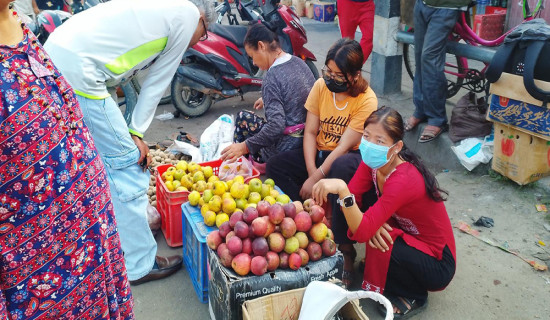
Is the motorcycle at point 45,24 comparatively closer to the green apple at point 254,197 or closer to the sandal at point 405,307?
the green apple at point 254,197

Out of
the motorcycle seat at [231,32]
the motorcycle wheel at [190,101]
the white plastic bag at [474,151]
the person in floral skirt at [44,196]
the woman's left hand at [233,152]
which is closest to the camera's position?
the person in floral skirt at [44,196]

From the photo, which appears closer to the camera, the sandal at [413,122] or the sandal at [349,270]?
the sandal at [349,270]

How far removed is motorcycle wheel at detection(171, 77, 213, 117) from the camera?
586 cm

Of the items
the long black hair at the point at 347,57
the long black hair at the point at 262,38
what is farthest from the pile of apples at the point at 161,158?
the long black hair at the point at 347,57

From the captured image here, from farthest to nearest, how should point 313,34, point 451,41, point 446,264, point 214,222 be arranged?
point 313,34, point 451,41, point 214,222, point 446,264

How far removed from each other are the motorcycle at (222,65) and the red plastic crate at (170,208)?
2179mm

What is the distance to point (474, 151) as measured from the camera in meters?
4.13

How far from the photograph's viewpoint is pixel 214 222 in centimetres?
286

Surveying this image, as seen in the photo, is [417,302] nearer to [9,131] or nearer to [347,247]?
A: [347,247]

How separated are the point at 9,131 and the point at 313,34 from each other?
32.4 ft

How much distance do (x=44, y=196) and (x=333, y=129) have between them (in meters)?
2.31

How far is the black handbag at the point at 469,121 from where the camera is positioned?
4152 millimetres

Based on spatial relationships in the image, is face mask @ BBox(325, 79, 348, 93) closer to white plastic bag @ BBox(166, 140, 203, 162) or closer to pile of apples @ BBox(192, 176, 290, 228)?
pile of apples @ BBox(192, 176, 290, 228)

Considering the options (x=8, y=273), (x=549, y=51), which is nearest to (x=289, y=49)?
(x=549, y=51)
